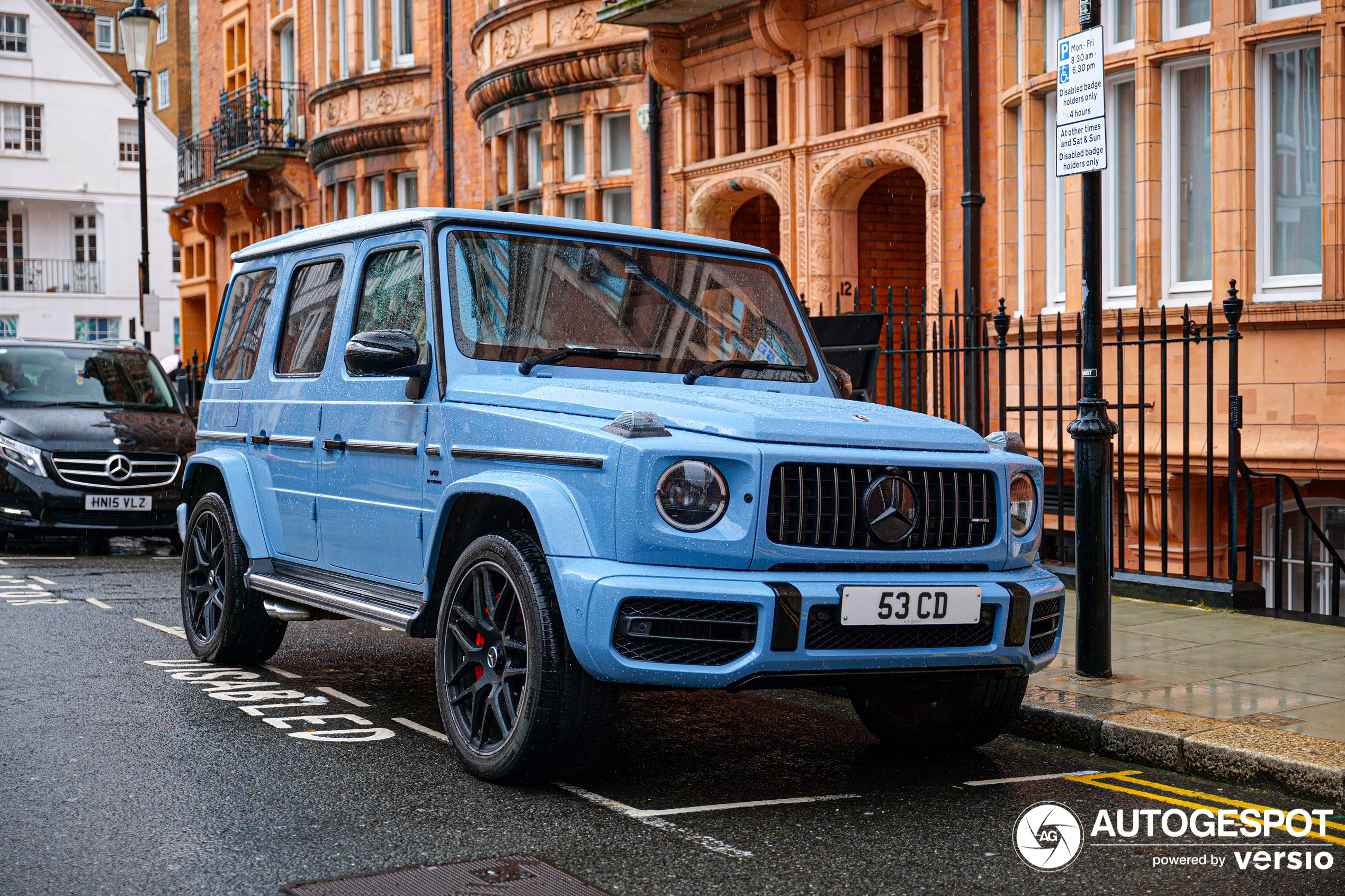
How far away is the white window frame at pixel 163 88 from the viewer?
150ft

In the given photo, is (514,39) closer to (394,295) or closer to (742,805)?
(394,295)

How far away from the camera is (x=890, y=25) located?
14641 millimetres

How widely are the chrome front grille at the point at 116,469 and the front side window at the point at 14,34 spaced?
144 feet

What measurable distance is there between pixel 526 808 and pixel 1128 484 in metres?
8.18

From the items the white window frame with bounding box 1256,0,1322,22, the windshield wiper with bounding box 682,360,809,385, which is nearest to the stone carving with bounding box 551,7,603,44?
the white window frame with bounding box 1256,0,1322,22

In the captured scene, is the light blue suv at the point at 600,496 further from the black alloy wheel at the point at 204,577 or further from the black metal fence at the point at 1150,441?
the black metal fence at the point at 1150,441

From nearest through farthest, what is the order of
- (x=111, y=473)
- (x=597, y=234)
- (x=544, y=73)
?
(x=597, y=234) < (x=111, y=473) < (x=544, y=73)

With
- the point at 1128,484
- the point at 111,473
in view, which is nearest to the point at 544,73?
the point at 111,473

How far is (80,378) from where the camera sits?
1477 cm

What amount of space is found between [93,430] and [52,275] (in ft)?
139

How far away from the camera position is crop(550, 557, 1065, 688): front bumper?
4828mm

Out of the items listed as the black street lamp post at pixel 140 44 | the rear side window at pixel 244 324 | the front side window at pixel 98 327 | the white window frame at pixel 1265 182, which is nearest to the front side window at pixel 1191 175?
the white window frame at pixel 1265 182

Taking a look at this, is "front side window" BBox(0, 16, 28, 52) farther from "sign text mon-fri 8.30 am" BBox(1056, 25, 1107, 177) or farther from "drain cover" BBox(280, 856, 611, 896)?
"drain cover" BBox(280, 856, 611, 896)

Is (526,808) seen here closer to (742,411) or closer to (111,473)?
(742,411)
